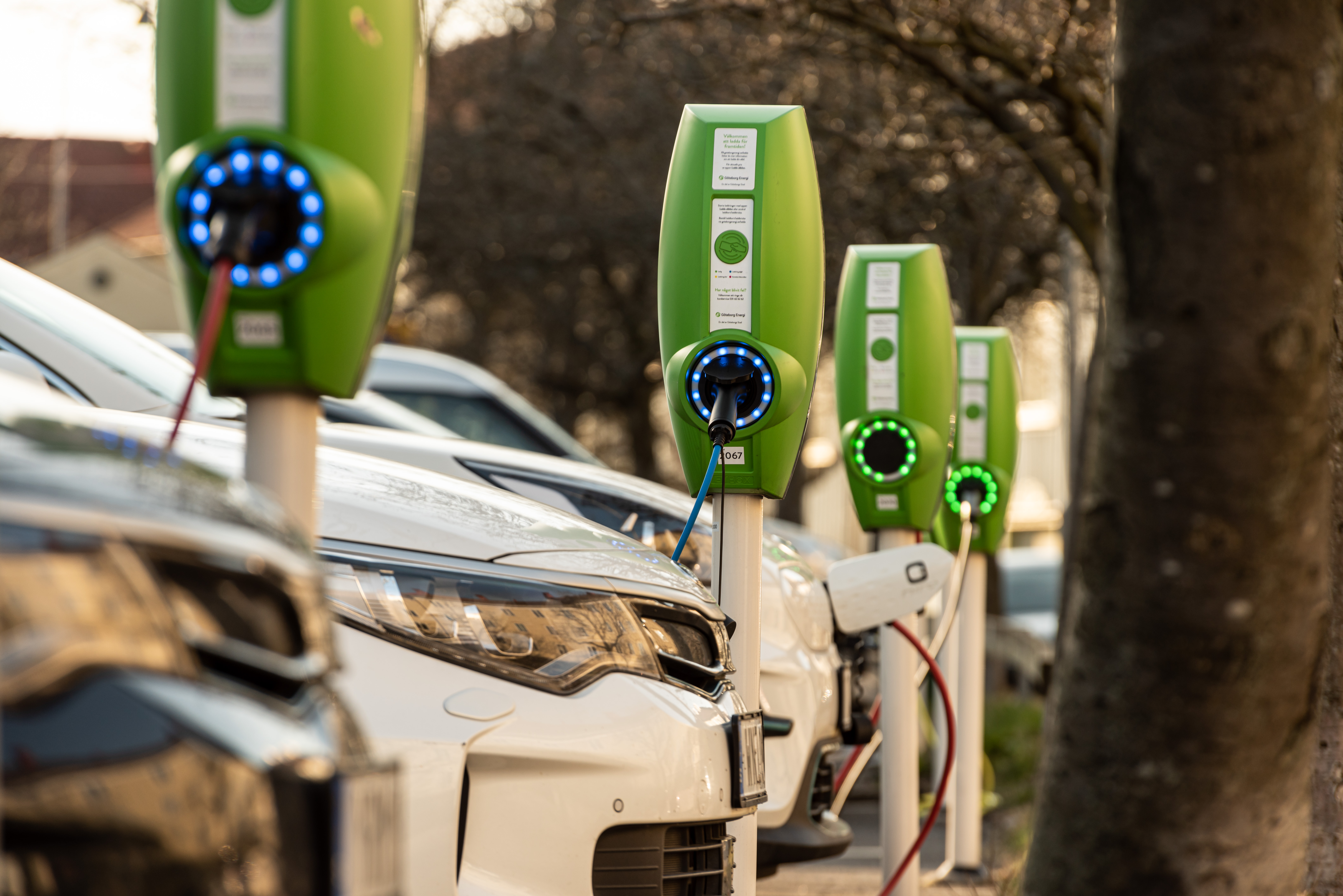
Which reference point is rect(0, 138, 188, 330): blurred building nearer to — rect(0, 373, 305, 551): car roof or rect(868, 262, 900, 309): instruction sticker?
rect(0, 373, 305, 551): car roof

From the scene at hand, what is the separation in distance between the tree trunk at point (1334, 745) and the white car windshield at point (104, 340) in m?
2.70

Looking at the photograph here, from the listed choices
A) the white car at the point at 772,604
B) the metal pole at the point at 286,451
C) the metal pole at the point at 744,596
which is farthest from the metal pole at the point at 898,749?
the metal pole at the point at 286,451

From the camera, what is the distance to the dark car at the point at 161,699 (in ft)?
4.40

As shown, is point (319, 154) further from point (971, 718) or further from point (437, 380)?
point (437, 380)

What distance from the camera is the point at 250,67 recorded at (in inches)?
82.4

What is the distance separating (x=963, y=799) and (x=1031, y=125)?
423 centimetres

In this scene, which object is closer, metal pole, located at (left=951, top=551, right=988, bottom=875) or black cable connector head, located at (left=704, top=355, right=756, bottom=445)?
black cable connector head, located at (left=704, top=355, right=756, bottom=445)

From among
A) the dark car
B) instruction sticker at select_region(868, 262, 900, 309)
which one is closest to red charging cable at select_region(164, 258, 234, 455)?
the dark car

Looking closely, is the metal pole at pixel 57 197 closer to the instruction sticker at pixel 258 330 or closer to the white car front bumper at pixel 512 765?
the white car front bumper at pixel 512 765

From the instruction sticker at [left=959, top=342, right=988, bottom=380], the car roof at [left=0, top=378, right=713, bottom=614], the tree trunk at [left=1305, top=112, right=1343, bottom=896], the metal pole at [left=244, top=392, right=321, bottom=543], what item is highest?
the metal pole at [left=244, top=392, right=321, bottom=543]

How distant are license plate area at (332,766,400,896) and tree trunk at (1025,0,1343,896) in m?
1.15

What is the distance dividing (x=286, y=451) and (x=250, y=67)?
0.49 meters

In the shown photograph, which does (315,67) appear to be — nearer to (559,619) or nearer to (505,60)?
(559,619)

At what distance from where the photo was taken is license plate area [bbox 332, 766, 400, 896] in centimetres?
155
